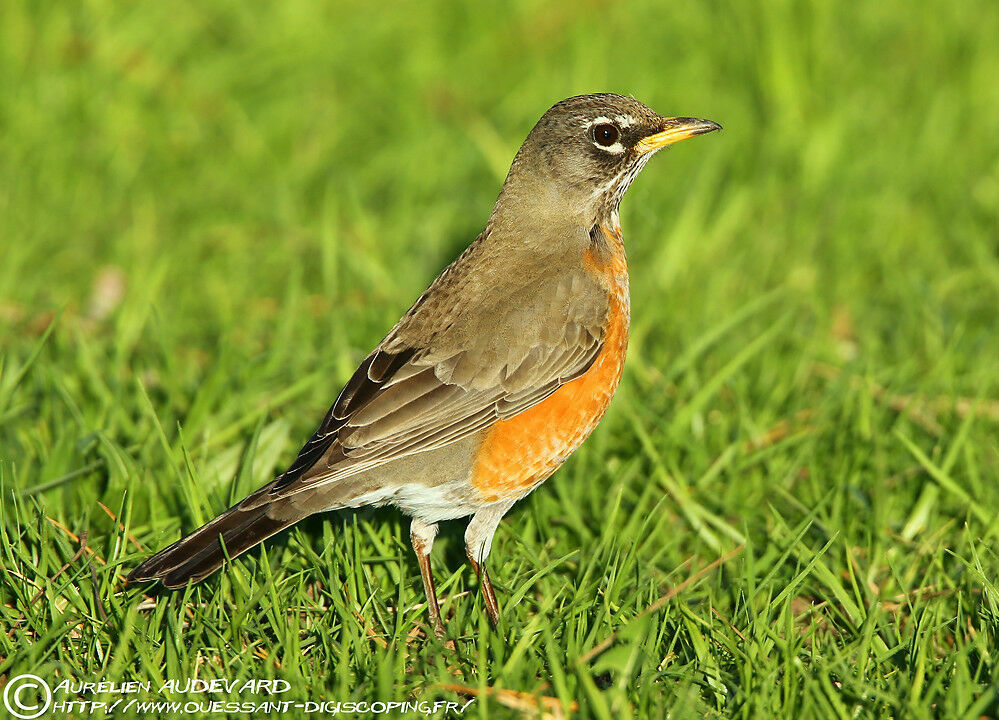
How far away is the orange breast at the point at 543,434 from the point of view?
14.5 ft

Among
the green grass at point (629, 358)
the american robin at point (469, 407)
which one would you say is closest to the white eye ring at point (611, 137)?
the american robin at point (469, 407)

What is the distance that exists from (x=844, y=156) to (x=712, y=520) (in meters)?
4.26

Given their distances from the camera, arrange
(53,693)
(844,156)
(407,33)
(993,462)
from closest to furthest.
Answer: (53,693) → (993,462) → (844,156) → (407,33)

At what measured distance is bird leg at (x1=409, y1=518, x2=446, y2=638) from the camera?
4.17m

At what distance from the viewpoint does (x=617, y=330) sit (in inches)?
186

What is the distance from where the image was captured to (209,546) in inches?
159

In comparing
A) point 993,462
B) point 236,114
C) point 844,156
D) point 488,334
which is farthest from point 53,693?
point 844,156

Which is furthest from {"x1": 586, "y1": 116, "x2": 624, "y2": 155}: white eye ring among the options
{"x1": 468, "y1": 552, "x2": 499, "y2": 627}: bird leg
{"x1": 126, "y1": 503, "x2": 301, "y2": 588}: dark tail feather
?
{"x1": 126, "y1": 503, "x2": 301, "y2": 588}: dark tail feather

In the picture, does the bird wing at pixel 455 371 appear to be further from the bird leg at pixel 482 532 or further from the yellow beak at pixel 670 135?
the yellow beak at pixel 670 135

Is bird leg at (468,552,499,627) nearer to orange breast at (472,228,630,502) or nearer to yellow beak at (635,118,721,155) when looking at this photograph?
orange breast at (472,228,630,502)

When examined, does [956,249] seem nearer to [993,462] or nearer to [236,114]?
[993,462]

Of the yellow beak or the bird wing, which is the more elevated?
the yellow beak

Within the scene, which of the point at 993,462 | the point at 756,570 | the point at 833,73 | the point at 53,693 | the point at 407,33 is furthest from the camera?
the point at 407,33

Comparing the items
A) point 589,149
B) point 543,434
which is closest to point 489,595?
point 543,434
